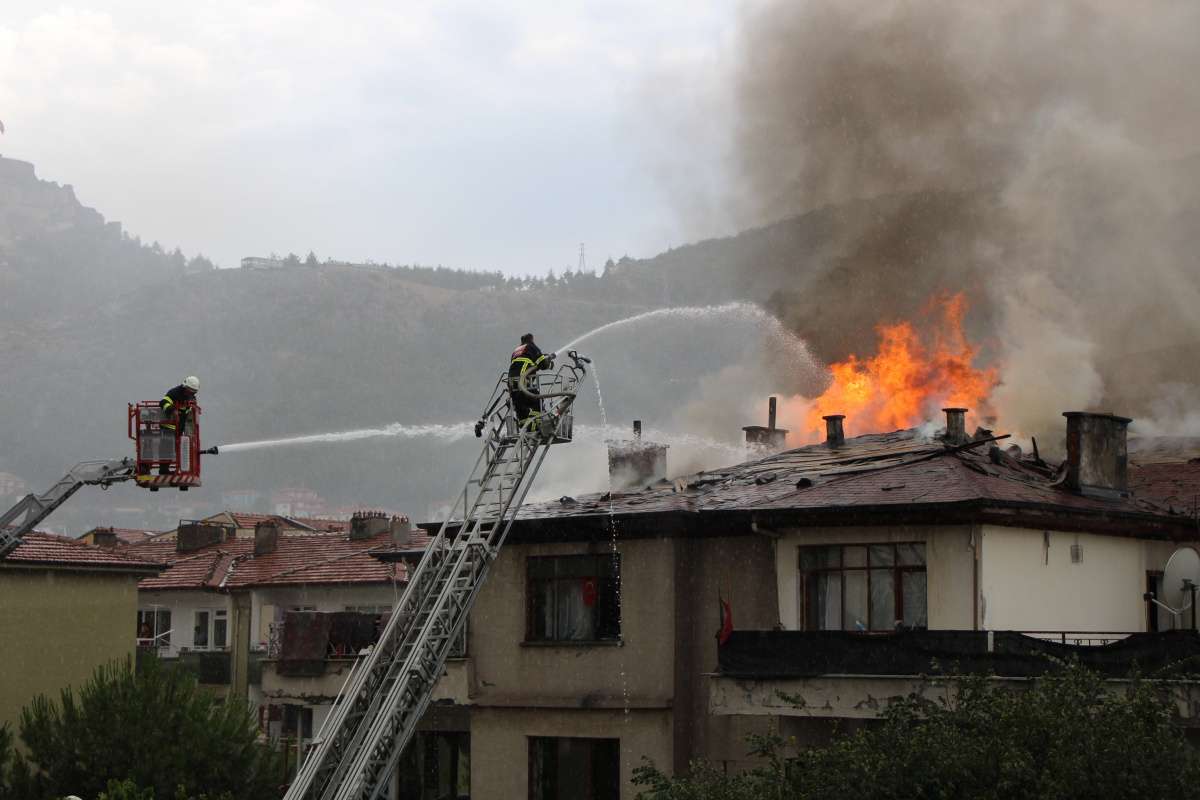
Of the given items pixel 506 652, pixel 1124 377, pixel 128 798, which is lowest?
pixel 128 798

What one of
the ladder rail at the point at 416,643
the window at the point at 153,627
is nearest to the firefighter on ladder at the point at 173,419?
the ladder rail at the point at 416,643

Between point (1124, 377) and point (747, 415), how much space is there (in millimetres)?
16960

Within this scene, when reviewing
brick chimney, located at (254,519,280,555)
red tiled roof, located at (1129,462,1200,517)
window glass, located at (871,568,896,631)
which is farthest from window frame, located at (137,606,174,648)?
window glass, located at (871,568,896,631)

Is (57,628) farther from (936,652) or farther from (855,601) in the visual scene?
(936,652)

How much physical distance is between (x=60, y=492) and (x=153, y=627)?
34.7 metres

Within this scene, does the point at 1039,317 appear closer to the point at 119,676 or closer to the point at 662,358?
the point at 119,676

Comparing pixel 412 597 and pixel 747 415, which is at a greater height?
pixel 747 415

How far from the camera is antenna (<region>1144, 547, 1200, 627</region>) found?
26875mm

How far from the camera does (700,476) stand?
114ft

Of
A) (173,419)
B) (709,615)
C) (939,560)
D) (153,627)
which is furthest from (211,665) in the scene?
(939,560)

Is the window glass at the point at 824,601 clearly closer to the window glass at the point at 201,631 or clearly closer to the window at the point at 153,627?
the window glass at the point at 201,631

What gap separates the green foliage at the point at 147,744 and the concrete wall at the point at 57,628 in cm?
666

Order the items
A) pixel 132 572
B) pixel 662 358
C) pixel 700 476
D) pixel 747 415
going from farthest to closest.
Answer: pixel 662 358, pixel 747 415, pixel 132 572, pixel 700 476

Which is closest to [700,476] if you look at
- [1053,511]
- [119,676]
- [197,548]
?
[1053,511]
